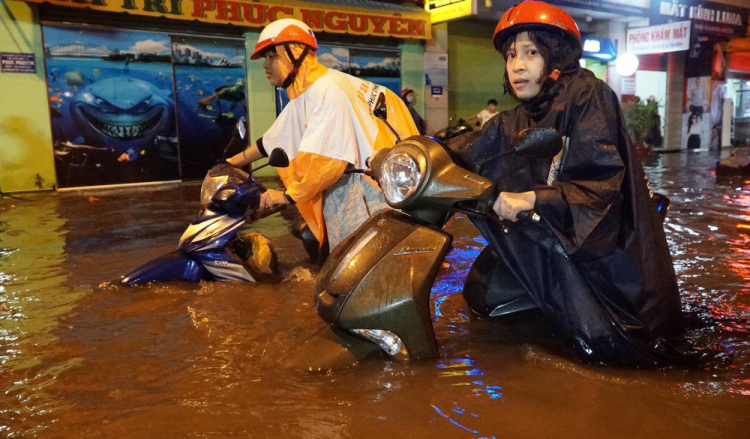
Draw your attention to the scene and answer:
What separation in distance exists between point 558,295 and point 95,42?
11246 millimetres

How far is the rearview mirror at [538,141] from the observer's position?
218 centimetres

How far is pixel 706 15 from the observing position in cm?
2178

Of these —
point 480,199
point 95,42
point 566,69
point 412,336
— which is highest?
point 95,42

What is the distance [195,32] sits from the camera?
1265 centimetres

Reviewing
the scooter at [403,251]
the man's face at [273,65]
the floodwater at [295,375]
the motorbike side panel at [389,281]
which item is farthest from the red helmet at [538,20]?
the man's face at [273,65]

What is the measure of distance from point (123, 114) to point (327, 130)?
9.70 metres

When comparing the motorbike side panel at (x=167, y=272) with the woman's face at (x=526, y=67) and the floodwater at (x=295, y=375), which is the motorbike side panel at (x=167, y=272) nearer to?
the floodwater at (x=295, y=375)

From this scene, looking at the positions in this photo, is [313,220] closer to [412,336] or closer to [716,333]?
[412,336]

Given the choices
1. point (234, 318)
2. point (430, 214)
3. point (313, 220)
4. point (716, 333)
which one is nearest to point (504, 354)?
point (430, 214)

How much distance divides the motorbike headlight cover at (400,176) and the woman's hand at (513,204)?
0.31 m

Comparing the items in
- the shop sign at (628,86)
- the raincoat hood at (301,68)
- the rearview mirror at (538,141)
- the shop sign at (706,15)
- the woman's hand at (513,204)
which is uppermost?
the shop sign at (706,15)

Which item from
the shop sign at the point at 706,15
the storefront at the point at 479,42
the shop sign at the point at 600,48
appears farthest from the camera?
the shop sign at the point at 706,15

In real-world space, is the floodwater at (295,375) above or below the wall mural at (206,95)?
below

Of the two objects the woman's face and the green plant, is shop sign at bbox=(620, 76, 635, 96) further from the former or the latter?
the woman's face
